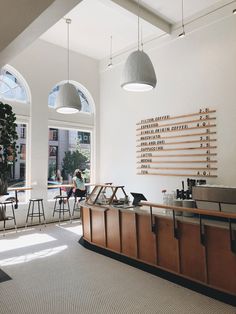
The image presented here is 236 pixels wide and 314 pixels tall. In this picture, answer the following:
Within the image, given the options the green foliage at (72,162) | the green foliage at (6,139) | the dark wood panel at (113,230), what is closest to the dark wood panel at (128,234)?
the dark wood panel at (113,230)

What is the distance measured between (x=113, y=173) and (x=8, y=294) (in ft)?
16.8

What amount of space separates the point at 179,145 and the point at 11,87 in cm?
469

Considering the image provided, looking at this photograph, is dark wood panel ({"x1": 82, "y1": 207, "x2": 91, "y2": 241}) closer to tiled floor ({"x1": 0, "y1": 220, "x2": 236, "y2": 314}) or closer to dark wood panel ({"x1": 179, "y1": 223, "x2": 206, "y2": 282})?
tiled floor ({"x1": 0, "y1": 220, "x2": 236, "y2": 314})

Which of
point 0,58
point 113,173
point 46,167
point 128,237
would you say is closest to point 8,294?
point 128,237

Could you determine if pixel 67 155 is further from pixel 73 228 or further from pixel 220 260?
pixel 220 260

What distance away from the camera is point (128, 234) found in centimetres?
397

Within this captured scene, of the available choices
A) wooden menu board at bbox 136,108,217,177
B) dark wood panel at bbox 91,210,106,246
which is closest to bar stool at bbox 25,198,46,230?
dark wood panel at bbox 91,210,106,246

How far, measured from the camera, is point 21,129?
692cm

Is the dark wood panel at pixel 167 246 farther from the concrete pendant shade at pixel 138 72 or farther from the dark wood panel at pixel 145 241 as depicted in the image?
the concrete pendant shade at pixel 138 72

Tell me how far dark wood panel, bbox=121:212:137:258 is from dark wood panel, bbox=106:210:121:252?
0.36 feet

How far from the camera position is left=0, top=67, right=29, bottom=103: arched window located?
6.63 m

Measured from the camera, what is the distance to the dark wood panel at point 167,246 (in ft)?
10.9

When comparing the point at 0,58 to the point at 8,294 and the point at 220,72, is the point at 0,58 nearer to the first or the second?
the point at 8,294

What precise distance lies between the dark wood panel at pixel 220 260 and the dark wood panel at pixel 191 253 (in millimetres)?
100
